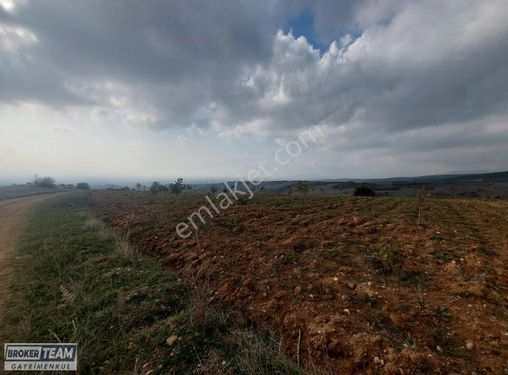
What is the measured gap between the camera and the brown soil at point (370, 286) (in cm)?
288

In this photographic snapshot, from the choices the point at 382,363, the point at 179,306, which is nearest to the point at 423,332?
the point at 382,363

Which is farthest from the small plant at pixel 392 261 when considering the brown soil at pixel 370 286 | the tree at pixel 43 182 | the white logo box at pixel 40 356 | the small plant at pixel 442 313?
the tree at pixel 43 182

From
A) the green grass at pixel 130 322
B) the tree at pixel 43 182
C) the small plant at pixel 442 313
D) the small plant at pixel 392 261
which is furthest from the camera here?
the tree at pixel 43 182

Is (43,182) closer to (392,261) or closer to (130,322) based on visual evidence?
(130,322)

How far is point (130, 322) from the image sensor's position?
3.84 m

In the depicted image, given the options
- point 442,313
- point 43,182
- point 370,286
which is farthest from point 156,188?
point 43,182

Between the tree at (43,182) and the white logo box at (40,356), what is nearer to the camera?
the white logo box at (40,356)

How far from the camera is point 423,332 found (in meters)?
3.13

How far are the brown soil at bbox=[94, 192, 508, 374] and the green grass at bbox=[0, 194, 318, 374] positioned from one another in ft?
1.62

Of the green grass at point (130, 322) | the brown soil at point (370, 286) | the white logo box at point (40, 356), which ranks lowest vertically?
the white logo box at point (40, 356)

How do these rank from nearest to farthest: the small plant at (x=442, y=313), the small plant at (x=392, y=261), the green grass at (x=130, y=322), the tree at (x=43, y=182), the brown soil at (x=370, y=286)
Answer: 1. the brown soil at (x=370, y=286)
2. the green grass at (x=130, y=322)
3. the small plant at (x=442, y=313)
4. the small plant at (x=392, y=261)
5. the tree at (x=43, y=182)

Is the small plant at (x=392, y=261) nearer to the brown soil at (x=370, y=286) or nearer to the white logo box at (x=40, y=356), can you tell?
the brown soil at (x=370, y=286)

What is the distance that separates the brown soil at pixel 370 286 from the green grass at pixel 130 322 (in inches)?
19.4

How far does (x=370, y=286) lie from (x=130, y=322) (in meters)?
4.09
